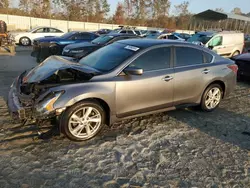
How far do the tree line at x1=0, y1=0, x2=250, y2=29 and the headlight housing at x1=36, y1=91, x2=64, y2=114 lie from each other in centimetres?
4106

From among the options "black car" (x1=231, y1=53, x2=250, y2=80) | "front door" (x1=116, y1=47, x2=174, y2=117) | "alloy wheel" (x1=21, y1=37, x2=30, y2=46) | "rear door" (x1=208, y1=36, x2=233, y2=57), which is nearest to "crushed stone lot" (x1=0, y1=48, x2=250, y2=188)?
"front door" (x1=116, y1=47, x2=174, y2=117)

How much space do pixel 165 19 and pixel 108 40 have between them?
4455 cm

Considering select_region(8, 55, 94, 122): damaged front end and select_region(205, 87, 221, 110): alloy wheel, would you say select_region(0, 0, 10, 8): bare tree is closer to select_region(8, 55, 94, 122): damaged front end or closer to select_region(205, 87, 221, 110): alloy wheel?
select_region(8, 55, 94, 122): damaged front end

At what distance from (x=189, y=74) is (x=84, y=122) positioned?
2.27m

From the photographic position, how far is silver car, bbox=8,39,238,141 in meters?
3.36

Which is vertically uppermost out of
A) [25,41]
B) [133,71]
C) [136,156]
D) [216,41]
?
[216,41]

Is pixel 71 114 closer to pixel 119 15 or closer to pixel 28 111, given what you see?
pixel 28 111

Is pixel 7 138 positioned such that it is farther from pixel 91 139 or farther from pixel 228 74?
pixel 228 74

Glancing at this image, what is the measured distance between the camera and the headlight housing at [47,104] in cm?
324

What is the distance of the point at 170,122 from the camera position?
4445mm

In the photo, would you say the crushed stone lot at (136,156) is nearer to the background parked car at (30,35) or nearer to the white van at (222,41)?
the white van at (222,41)

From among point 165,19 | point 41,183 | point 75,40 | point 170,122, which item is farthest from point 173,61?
point 165,19

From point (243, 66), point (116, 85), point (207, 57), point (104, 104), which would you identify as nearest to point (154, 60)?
point (116, 85)

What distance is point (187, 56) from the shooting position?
452 centimetres
